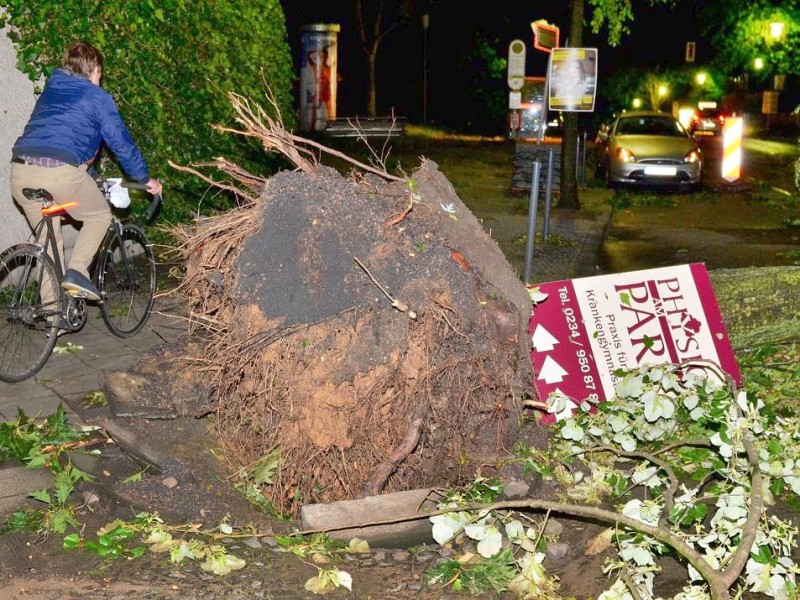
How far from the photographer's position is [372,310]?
189 inches

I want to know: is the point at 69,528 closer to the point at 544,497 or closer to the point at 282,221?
the point at 282,221

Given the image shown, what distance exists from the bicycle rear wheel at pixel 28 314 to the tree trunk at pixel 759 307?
461 centimetres

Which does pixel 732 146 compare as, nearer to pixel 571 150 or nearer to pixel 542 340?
pixel 571 150

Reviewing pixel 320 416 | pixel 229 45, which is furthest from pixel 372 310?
pixel 229 45

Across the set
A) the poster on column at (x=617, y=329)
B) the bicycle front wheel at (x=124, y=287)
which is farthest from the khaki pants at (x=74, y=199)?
the poster on column at (x=617, y=329)

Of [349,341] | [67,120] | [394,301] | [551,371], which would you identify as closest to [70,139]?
[67,120]

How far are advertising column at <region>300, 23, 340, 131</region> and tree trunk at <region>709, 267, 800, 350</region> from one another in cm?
2541

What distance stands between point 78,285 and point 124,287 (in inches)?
38.2

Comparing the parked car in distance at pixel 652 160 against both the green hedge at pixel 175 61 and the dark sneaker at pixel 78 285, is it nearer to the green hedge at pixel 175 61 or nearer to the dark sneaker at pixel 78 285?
the green hedge at pixel 175 61

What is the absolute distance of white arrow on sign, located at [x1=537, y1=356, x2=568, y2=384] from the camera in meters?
6.39

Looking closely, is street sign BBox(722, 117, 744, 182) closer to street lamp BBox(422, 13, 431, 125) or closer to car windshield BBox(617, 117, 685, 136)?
car windshield BBox(617, 117, 685, 136)

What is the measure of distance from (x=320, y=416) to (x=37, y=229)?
305 centimetres

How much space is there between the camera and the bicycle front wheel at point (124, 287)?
7.69 metres

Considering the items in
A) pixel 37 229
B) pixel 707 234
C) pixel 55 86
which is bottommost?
pixel 707 234
